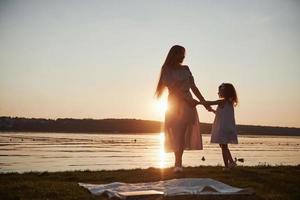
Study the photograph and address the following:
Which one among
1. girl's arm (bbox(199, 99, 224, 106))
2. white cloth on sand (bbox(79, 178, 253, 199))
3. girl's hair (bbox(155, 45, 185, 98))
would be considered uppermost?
girl's hair (bbox(155, 45, 185, 98))

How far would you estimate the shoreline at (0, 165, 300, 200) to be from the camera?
321 inches

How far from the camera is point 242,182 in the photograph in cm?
992

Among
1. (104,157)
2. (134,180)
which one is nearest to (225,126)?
(134,180)

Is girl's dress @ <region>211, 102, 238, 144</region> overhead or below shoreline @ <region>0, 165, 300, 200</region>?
Answer: overhead

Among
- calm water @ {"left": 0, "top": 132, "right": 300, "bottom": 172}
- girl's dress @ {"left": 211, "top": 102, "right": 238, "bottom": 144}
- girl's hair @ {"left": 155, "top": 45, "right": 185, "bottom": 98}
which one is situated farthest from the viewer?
calm water @ {"left": 0, "top": 132, "right": 300, "bottom": 172}

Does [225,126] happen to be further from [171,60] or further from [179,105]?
[171,60]

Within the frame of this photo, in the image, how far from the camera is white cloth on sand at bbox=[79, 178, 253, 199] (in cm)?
820

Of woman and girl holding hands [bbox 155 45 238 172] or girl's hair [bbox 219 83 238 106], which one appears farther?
girl's hair [bbox 219 83 238 106]

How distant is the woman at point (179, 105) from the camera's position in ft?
38.0

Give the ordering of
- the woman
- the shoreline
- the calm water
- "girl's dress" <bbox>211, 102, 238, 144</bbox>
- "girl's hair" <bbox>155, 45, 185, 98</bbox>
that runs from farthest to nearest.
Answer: the calm water, "girl's dress" <bbox>211, 102, 238, 144</bbox>, the woman, "girl's hair" <bbox>155, 45, 185, 98</bbox>, the shoreline

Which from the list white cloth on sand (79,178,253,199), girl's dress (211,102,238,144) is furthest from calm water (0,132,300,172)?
white cloth on sand (79,178,253,199)

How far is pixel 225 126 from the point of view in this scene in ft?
42.6

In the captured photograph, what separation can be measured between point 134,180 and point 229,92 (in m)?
4.13

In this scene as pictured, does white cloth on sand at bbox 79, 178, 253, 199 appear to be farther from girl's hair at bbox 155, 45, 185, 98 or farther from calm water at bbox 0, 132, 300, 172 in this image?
calm water at bbox 0, 132, 300, 172
